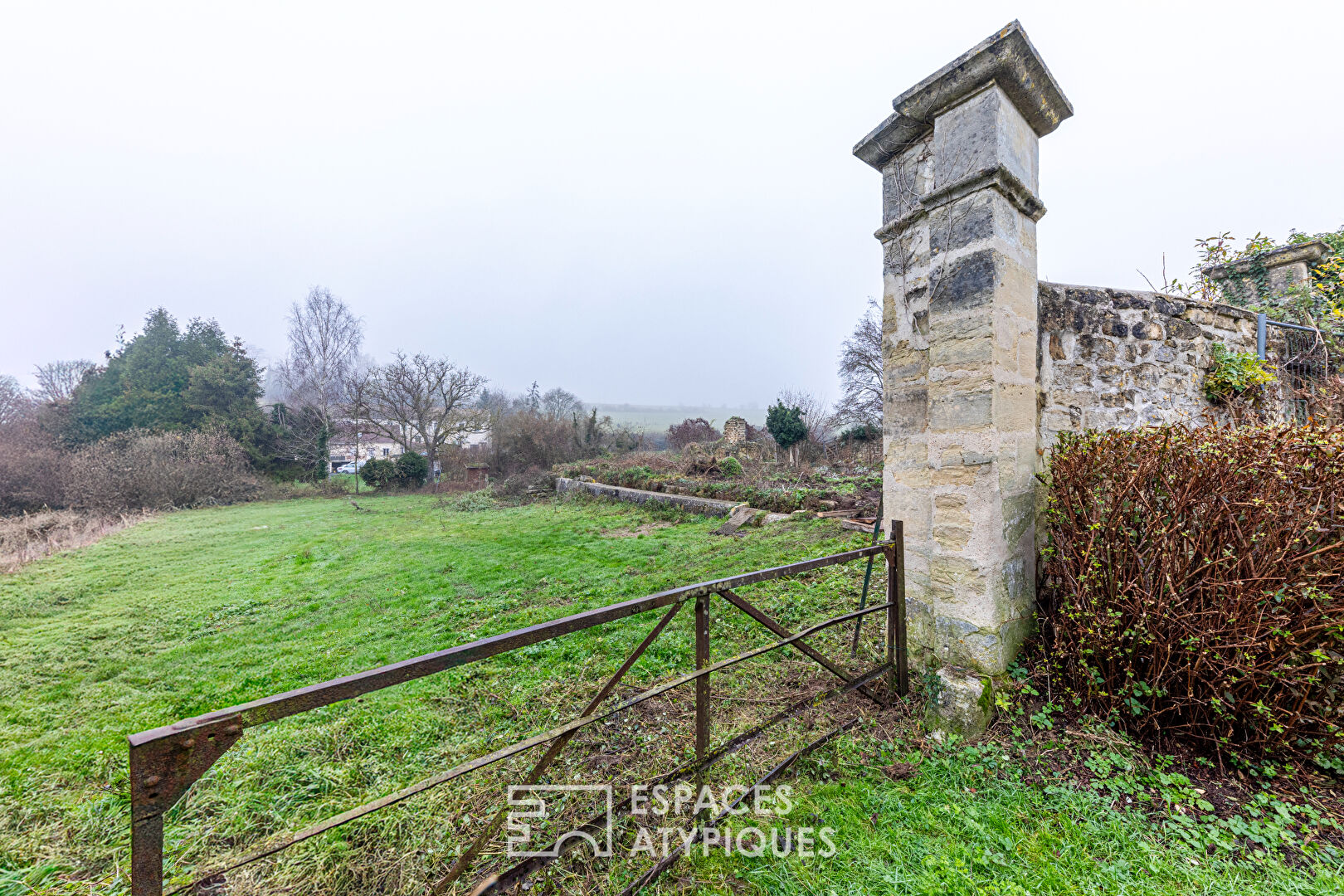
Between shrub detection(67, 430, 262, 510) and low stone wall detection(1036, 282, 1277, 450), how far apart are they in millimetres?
19183

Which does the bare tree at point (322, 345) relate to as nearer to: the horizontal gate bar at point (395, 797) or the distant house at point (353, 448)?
the distant house at point (353, 448)

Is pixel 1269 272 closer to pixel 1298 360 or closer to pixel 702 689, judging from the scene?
pixel 1298 360

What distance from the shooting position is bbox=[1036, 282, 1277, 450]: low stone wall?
2838 millimetres

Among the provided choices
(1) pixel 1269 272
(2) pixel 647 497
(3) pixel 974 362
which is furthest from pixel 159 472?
(1) pixel 1269 272

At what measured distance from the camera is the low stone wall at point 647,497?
30.8 ft

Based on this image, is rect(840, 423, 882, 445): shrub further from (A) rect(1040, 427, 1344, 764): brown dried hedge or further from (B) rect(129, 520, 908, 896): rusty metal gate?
(B) rect(129, 520, 908, 896): rusty metal gate

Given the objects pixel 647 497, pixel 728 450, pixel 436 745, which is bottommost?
pixel 436 745

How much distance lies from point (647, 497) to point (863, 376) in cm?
1255

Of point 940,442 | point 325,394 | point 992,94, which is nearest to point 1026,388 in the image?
point 940,442

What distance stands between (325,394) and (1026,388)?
24.1 m

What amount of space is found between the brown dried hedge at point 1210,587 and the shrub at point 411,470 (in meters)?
19.2

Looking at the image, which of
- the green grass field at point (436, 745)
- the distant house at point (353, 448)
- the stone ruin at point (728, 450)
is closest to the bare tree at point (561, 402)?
the distant house at point (353, 448)

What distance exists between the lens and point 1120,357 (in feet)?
10.1

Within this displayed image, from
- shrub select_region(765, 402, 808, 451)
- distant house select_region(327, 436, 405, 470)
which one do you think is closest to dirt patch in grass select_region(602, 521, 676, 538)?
shrub select_region(765, 402, 808, 451)
